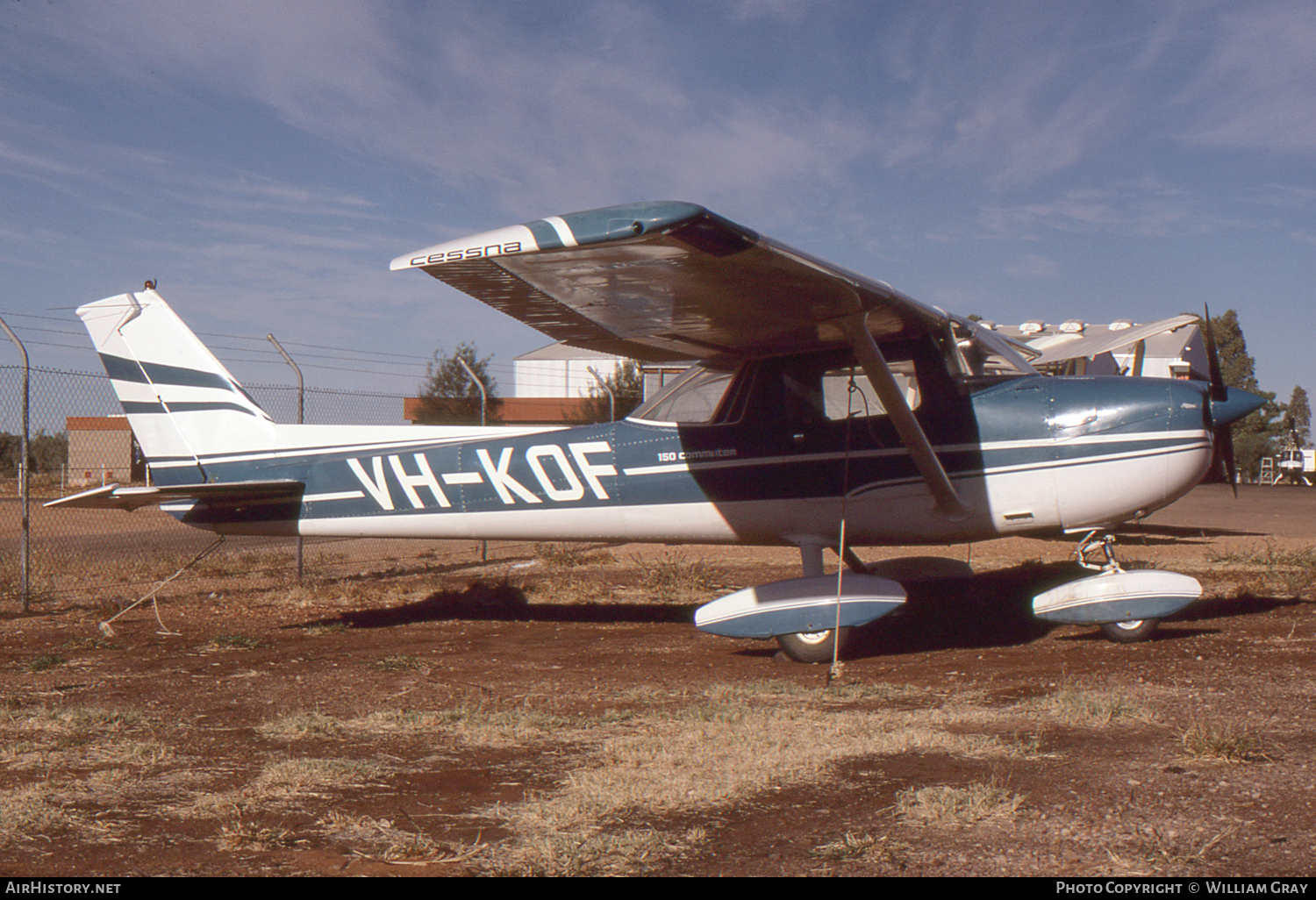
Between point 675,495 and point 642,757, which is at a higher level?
point 675,495

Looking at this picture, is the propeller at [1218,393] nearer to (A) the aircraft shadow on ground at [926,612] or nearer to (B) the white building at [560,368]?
(A) the aircraft shadow on ground at [926,612]

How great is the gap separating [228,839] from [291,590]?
7.53m

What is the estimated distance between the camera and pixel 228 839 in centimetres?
311

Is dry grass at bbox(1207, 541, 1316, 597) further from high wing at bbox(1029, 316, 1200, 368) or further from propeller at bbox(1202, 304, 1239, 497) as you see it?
high wing at bbox(1029, 316, 1200, 368)

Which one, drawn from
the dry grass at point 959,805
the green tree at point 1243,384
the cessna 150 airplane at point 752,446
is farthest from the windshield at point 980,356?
the green tree at point 1243,384

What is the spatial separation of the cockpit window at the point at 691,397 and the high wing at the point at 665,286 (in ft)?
0.57

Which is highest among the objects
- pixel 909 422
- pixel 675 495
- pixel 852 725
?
pixel 909 422

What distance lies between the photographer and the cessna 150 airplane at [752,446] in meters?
6.18

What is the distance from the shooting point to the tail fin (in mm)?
8148

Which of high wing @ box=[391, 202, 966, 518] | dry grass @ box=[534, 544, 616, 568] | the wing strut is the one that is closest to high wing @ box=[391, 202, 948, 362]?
high wing @ box=[391, 202, 966, 518]

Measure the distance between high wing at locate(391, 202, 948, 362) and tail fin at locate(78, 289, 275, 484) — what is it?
326 centimetres

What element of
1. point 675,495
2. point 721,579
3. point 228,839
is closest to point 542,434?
point 675,495

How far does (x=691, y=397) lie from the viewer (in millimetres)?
7414
